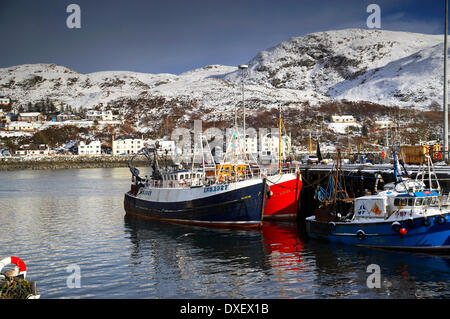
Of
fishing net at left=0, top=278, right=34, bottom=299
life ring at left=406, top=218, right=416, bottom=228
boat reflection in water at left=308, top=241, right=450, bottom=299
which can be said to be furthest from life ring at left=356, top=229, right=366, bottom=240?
fishing net at left=0, top=278, right=34, bottom=299

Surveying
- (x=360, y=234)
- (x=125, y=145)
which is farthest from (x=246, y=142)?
(x=360, y=234)

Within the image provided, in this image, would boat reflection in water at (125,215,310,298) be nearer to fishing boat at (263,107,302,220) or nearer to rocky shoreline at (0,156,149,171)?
fishing boat at (263,107,302,220)

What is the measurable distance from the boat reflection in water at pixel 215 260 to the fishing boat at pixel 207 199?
990mm

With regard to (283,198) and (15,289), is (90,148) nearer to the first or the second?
(283,198)

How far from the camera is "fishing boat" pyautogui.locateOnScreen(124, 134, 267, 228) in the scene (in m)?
34.7

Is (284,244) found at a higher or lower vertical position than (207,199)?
lower

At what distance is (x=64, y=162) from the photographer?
15700cm

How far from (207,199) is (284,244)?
8547mm

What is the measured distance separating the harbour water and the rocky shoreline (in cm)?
11517

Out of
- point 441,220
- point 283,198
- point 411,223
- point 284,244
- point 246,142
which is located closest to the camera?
point 441,220

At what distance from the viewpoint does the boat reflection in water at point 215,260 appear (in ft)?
68.4

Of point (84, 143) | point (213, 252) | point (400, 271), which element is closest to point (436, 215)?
point (400, 271)

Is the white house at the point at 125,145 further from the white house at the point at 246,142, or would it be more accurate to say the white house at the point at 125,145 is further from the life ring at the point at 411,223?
the life ring at the point at 411,223

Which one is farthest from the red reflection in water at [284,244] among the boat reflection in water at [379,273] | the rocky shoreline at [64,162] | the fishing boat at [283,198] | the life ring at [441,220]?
the rocky shoreline at [64,162]
